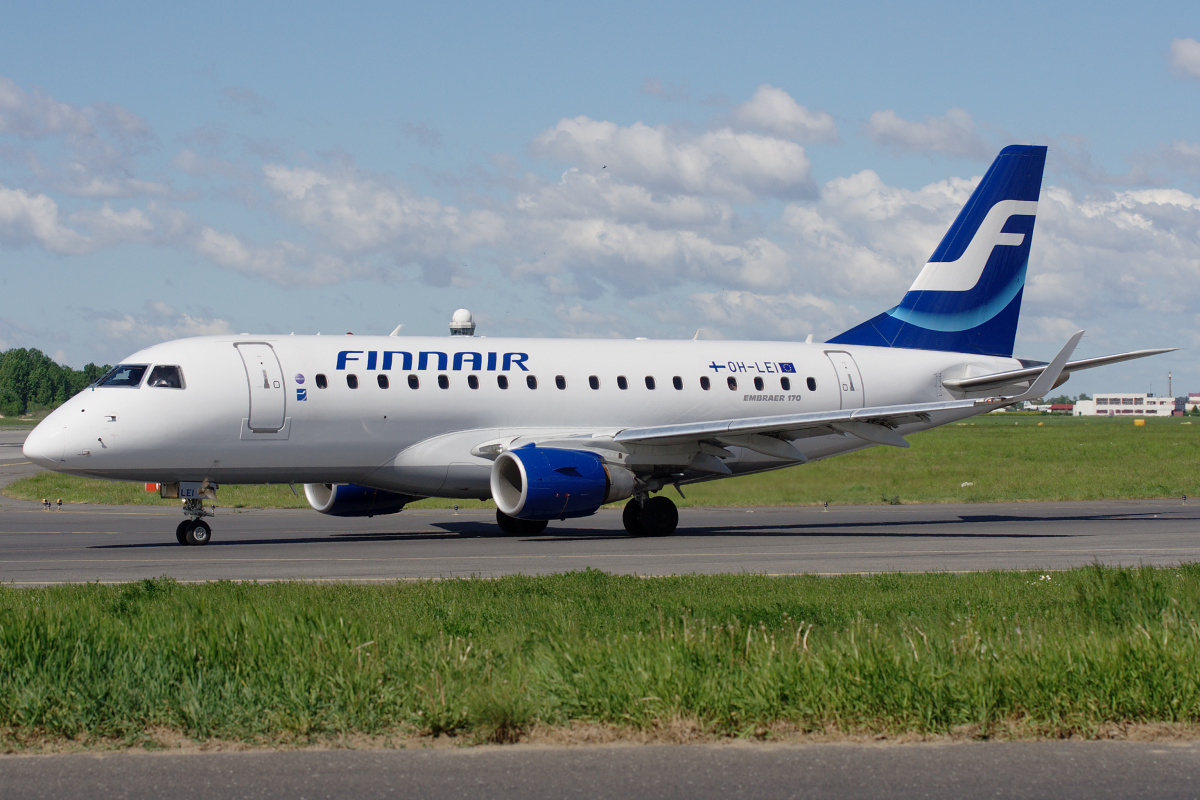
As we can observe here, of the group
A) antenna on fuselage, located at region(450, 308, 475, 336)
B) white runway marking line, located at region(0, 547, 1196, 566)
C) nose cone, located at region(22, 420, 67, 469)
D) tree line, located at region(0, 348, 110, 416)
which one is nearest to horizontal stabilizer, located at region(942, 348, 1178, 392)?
white runway marking line, located at region(0, 547, 1196, 566)

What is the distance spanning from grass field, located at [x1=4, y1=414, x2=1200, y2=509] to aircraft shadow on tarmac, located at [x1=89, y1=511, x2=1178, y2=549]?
0.97 meters

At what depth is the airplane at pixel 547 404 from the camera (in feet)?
71.3

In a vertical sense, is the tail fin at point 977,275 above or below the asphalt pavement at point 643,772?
above

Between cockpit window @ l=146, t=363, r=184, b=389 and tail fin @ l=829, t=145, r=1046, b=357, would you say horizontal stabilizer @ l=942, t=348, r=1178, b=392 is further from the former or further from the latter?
cockpit window @ l=146, t=363, r=184, b=389

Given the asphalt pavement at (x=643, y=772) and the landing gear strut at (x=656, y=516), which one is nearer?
the asphalt pavement at (x=643, y=772)

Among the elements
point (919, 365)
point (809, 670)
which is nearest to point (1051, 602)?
point (809, 670)

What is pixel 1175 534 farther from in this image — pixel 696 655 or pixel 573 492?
pixel 696 655

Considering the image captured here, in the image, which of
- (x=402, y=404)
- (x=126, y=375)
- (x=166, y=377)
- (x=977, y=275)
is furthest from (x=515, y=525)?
(x=977, y=275)

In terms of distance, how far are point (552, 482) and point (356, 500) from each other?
206 inches

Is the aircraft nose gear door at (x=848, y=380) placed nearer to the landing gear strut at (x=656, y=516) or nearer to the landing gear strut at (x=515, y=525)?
the landing gear strut at (x=656, y=516)

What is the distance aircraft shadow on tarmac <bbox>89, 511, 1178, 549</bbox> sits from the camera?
22828 millimetres

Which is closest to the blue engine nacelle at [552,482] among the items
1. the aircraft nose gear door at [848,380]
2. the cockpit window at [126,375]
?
the cockpit window at [126,375]

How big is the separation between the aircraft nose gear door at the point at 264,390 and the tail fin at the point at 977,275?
13.8m

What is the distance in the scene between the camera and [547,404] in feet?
81.7
